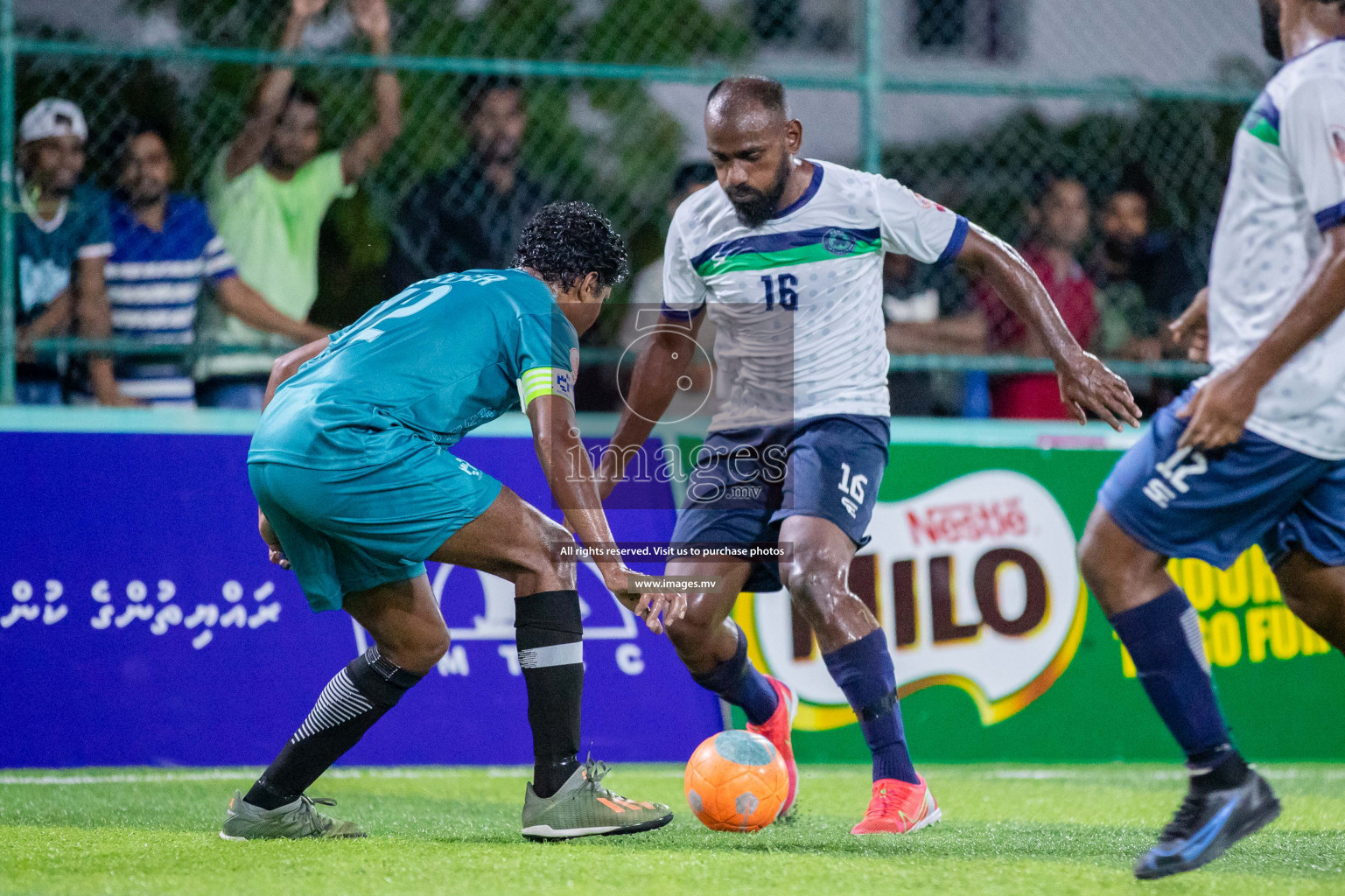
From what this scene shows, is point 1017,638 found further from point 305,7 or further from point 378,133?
point 305,7

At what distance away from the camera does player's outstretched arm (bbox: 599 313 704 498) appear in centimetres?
498

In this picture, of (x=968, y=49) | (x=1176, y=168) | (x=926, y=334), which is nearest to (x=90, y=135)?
(x=926, y=334)

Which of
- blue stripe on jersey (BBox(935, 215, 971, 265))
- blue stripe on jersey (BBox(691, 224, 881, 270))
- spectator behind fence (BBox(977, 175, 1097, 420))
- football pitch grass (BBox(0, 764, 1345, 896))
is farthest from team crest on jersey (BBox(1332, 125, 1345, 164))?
spectator behind fence (BBox(977, 175, 1097, 420))

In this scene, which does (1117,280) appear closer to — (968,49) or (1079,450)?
(1079,450)

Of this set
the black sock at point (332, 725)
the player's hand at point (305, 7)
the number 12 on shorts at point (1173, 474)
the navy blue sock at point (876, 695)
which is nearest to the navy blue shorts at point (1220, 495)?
the number 12 on shorts at point (1173, 474)

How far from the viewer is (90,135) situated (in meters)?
6.38

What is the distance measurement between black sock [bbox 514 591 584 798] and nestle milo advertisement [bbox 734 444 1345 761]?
2.31m

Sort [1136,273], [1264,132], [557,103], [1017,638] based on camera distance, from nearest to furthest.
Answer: [1264,132] → [1017,638] → [1136,273] → [557,103]

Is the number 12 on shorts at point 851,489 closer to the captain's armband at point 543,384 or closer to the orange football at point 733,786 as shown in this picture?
the orange football at point 733,786

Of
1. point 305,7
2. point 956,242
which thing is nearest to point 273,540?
point 956,242

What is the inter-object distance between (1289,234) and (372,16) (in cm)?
505

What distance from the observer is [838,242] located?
4.78m

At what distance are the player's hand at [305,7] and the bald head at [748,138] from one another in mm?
2948

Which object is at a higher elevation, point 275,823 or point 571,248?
point 571,248
